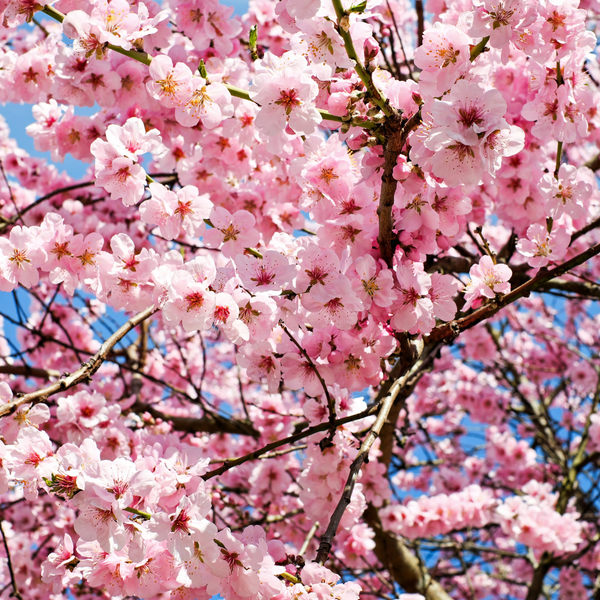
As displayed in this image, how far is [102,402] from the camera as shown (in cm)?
312

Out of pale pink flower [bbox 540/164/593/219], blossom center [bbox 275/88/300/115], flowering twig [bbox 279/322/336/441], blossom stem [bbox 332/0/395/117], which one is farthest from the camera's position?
pale pink flower [bbox 540/164/593/219]

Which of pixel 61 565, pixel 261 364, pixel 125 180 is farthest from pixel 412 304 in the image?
pixel 61 565

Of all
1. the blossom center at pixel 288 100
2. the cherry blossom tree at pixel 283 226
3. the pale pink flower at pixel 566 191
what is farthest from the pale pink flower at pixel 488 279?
the blossom center at pixel 288 100

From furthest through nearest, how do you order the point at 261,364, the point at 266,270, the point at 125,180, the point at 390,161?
Result: the point at 261,364, the point at 125,180, the point at 266,270, the point at 390,161

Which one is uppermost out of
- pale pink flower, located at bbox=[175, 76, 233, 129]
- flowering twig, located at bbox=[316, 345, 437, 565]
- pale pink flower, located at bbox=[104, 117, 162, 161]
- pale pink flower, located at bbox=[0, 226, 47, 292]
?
pale pink flower, located at bbox=[175, 76, 233, 129]

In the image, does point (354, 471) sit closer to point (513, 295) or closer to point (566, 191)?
point (513, 295)

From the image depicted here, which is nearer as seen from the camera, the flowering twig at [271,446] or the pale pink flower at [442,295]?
the flowering twig at [271,446]

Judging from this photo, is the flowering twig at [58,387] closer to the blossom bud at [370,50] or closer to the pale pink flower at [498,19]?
the blossom bud at [370,50]

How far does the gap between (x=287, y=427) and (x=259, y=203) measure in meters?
1.68

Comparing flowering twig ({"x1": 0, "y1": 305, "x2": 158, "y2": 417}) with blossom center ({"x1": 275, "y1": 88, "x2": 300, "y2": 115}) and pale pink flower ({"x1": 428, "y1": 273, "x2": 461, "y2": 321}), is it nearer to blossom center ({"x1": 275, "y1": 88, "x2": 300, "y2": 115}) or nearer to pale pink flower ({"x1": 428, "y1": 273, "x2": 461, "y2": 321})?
blossom center ({"x1": 275, "y1": 88, "x2": 300, "y2": 115})

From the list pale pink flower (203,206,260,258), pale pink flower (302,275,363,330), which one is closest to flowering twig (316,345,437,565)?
pale pink flower (302,275,363,330)

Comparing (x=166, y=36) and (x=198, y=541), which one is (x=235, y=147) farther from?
(x=198, y=541)

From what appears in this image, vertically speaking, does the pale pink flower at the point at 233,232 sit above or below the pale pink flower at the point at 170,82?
below

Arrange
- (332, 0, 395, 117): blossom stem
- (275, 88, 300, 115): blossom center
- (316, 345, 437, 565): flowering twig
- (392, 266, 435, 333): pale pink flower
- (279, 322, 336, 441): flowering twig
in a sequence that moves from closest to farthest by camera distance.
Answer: (332, 0, 395, 117): blossom stem < (316, 345, 437, 565): flowering twig < (275, 88, 300, 115): blossom center < (392, 266, 435, 333): pale pink flower < (279, 322, 336, 441): flowering twig
